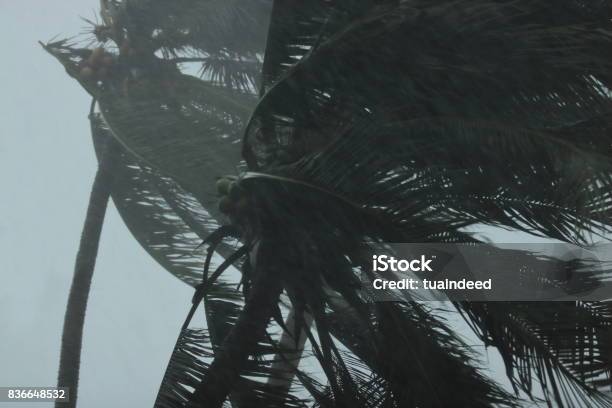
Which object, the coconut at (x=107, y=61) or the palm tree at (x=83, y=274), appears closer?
the palm tree at (x=83, y=274)

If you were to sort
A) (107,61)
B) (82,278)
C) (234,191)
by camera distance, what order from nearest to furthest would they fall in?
(234,191)
(82,278)
(107,61)

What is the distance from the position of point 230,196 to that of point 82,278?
160cm

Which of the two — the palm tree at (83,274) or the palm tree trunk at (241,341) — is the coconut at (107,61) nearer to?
the palm tree at (83,274)

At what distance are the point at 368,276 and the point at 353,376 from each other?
45 centimetres

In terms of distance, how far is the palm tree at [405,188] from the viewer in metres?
2.39

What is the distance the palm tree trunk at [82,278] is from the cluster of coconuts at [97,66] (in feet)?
1.05

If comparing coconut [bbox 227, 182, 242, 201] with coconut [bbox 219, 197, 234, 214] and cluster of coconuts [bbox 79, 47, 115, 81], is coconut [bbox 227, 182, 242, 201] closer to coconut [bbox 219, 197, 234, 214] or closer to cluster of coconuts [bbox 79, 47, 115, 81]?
coconut [bbox 219, 197, 234, 214]

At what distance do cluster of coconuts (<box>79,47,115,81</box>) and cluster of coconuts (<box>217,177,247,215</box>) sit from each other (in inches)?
63.2

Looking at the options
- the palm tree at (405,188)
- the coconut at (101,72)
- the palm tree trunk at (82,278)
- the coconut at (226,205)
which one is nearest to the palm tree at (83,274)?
the palm tree trunk at (82,278)

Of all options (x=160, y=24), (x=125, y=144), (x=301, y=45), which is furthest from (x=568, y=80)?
(x=160, y=24)

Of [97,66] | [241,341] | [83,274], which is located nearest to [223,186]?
[241,341]

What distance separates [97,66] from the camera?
409 centimetres

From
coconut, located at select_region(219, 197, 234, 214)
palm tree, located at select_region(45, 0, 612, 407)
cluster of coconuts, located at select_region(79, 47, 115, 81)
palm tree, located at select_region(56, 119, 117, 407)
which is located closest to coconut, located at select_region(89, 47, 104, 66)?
cluster of coconuts, located at select_region(79, 47, 115, 81)

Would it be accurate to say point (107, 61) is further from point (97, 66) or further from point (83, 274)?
point (83, 274)
